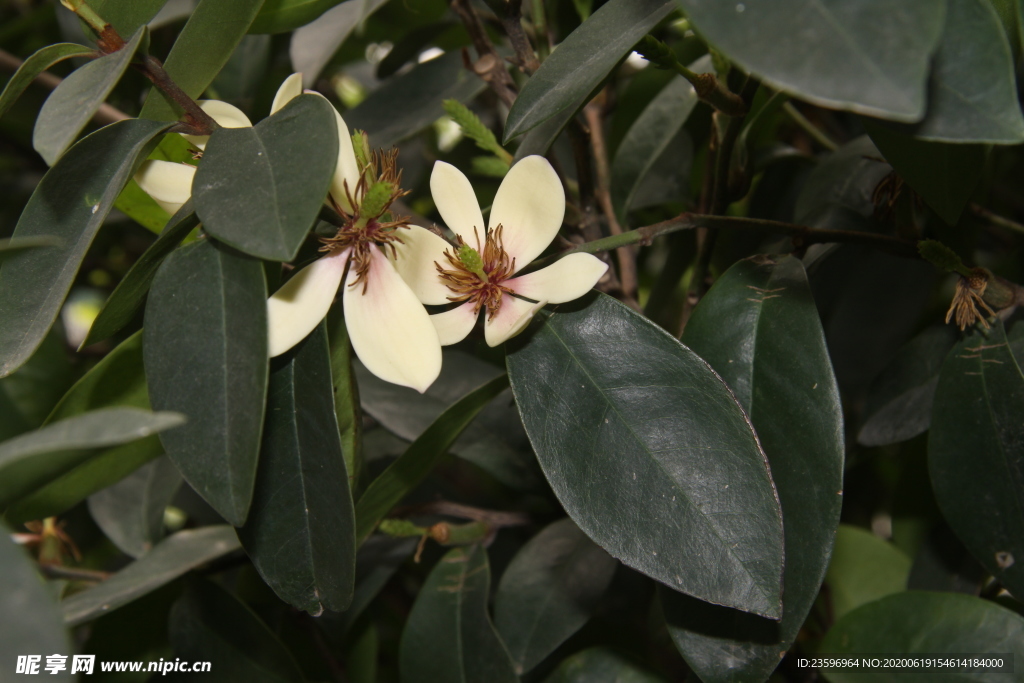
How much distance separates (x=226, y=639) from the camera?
73 cm

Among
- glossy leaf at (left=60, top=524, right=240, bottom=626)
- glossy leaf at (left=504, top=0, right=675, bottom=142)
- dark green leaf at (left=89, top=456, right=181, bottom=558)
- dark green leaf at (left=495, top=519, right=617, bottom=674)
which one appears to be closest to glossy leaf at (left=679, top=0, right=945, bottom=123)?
glossy leaf at (left=504, top=0, right=675, bottom=142)

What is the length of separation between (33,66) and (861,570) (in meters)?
0.90

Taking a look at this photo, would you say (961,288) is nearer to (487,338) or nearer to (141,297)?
(487,338)

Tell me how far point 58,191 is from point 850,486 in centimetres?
98

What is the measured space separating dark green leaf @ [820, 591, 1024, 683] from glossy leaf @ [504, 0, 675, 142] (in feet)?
1.70

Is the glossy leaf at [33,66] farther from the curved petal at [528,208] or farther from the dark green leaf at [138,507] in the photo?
the dark green leaf at [138,507]

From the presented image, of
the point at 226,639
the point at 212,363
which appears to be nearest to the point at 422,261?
the point at 212,363

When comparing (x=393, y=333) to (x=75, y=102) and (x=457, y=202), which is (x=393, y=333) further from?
(x=75, y=102)

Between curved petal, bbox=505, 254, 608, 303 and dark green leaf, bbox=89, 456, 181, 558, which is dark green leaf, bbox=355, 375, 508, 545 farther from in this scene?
dark green leaf, bbox=89, 456, 181, 558

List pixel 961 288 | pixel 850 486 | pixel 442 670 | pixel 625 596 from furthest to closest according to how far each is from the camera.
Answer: pixel 850 486 < pixel 625 596 < pixel 442 670 < pixel 961 288

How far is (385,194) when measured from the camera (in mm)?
444

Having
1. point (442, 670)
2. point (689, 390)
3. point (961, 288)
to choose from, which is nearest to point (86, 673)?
point (442, 670)

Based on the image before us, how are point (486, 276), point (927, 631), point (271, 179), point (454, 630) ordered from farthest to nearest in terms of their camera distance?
1. point (454, 630)
2. point (927, 631)
3. point (486, 276)
4. point (271, 179)

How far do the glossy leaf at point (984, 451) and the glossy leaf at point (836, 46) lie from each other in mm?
342
